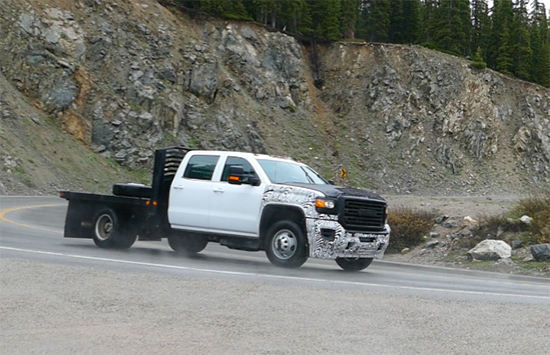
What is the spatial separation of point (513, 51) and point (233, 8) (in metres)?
30.9

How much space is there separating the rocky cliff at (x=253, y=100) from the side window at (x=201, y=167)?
1108 inches

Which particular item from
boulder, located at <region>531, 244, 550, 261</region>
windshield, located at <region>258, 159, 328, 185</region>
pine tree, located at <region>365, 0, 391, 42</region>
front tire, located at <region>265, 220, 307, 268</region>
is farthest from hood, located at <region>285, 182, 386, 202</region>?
pine tree, located at <region>365, 0, 391, 42</region>

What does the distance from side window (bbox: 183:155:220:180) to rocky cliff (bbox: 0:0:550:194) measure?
92.3 feet

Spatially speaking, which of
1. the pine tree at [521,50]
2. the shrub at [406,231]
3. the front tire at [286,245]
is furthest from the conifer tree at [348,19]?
the front tire at [286,245]

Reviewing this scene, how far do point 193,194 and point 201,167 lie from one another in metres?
0.59

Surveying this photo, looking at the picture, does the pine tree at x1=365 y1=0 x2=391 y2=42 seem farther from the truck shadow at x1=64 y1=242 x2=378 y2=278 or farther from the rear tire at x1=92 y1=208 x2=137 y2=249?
the rear tire at x1=92 y1=208 x2=137 y2=249

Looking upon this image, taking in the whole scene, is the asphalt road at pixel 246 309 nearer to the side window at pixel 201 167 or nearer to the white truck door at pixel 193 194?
the white truck door at pixel 193 194

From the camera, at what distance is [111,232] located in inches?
633

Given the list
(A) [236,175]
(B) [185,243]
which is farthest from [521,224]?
(A) [236,175]

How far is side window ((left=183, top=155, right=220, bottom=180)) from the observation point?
49.0ft

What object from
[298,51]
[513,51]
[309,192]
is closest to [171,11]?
[298,51]

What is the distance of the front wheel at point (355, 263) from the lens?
14.6 m

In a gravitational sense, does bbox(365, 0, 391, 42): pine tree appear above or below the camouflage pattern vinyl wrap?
above

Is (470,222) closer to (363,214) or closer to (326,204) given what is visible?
(363,214)
